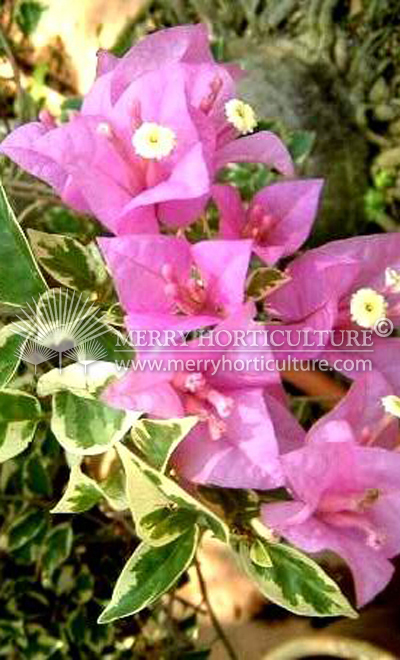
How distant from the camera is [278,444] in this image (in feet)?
2.41

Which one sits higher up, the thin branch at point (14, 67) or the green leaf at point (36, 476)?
the thin branch at point (14, 67)

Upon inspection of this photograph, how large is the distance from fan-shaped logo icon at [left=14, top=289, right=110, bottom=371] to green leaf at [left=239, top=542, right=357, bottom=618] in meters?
0.20

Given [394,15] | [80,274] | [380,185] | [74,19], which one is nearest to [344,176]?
[380,185]

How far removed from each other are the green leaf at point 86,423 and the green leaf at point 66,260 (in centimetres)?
9

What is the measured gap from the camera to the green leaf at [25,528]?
113 centimetres

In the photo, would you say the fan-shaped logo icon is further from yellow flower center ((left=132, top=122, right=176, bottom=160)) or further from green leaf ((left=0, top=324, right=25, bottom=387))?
yellow flower center ((left=132, top=122, right=176, bottom=160))

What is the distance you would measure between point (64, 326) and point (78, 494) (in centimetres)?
13

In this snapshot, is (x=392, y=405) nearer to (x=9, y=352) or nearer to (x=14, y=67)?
(x=9, y=352)

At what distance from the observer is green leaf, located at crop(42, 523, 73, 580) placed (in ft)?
3.71

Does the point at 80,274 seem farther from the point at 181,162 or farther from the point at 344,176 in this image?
the point at 344,176

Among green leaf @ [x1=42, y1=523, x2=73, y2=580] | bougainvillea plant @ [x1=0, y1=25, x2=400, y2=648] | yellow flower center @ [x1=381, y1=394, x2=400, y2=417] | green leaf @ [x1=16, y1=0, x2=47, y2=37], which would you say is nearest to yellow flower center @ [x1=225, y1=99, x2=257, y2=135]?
bougainvillea plant @ [x1=0, y1=25, x2=400, y2=648]

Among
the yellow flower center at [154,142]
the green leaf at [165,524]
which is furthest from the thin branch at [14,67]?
the green leaf at [165,524]

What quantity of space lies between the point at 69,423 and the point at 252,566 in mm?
186

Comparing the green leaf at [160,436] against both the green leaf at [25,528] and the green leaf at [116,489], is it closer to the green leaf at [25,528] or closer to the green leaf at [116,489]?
the green leaf at [116,489]
